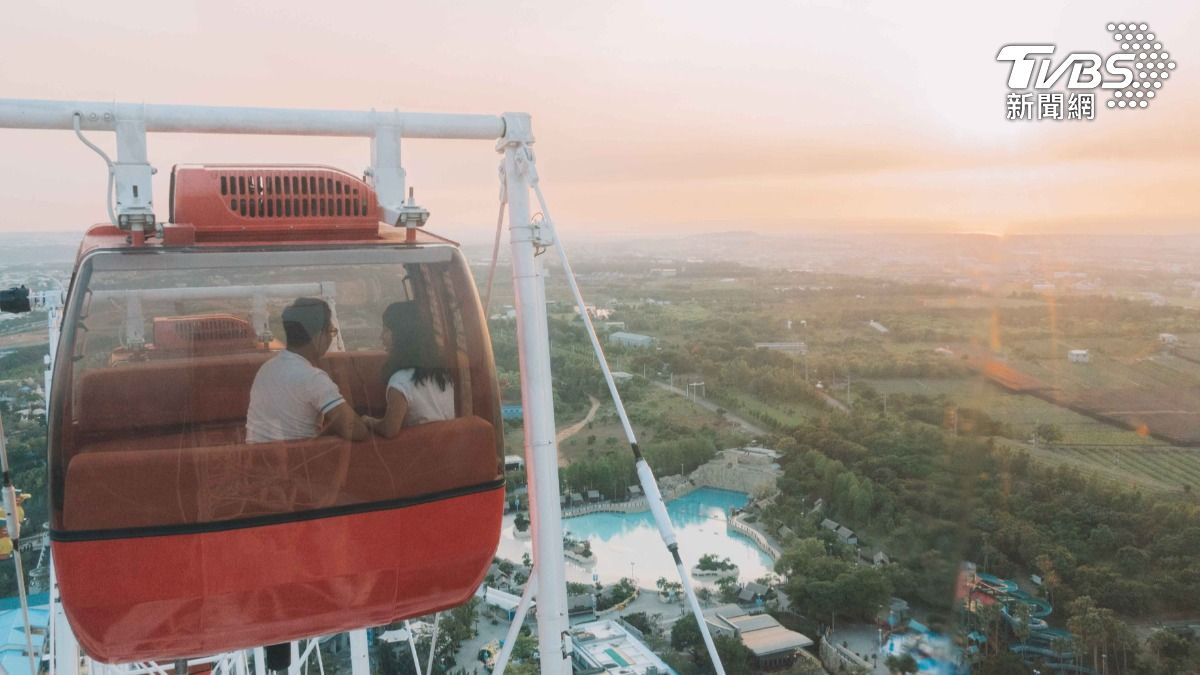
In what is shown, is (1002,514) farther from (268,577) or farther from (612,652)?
(268,577)

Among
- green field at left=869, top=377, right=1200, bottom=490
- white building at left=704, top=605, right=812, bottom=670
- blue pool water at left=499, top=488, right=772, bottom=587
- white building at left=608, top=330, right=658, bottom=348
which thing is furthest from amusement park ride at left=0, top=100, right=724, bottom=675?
white building at left=608, top=330, right=658, bottom=348

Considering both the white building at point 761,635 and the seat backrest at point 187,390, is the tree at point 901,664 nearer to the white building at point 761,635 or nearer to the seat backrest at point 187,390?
the white building at point 761,635

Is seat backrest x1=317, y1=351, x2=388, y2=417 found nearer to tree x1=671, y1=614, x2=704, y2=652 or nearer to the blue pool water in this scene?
tree x1=671, y1=614, x2=704, y2=652

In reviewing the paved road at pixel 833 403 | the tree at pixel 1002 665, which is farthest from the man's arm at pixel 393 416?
the paved road at pixel 833 403

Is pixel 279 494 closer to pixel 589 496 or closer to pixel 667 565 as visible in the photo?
pixel 667 565

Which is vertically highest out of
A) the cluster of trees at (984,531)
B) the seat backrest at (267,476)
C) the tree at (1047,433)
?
the seat backrest at (267,476)
